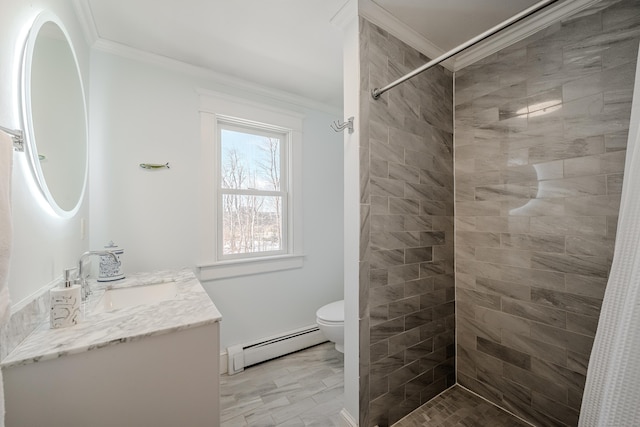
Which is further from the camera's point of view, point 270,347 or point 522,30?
point 270,347

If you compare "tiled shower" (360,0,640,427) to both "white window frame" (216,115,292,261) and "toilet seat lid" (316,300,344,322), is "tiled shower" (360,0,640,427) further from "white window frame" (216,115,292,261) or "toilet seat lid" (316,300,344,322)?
"white window frame" (216,115,292,261)

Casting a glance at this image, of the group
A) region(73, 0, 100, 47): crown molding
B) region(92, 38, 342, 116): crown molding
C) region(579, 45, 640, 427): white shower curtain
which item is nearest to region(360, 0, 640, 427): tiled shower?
region(579, 45, 640, 427): white shower curtain

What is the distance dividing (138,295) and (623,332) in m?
2.06

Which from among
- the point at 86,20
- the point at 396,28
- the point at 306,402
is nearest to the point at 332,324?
the point at 306,402

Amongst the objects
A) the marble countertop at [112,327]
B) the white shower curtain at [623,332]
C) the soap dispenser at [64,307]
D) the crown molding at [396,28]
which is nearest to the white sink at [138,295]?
the marble countertop at [112,327]

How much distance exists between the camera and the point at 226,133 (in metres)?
2.18

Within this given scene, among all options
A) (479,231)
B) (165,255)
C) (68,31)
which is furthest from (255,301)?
(68,31)

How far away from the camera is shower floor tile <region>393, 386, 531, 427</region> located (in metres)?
1.47

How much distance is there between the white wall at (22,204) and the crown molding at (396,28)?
139cm

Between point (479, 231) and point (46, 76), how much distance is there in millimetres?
2404

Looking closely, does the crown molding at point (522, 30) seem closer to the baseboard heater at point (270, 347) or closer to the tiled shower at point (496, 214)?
the tiled shower at point (496, 214)

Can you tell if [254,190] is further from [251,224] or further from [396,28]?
[396,28]

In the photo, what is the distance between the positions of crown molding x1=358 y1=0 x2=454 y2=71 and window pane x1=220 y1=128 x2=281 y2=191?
1289mm

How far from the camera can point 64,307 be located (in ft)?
2.99
